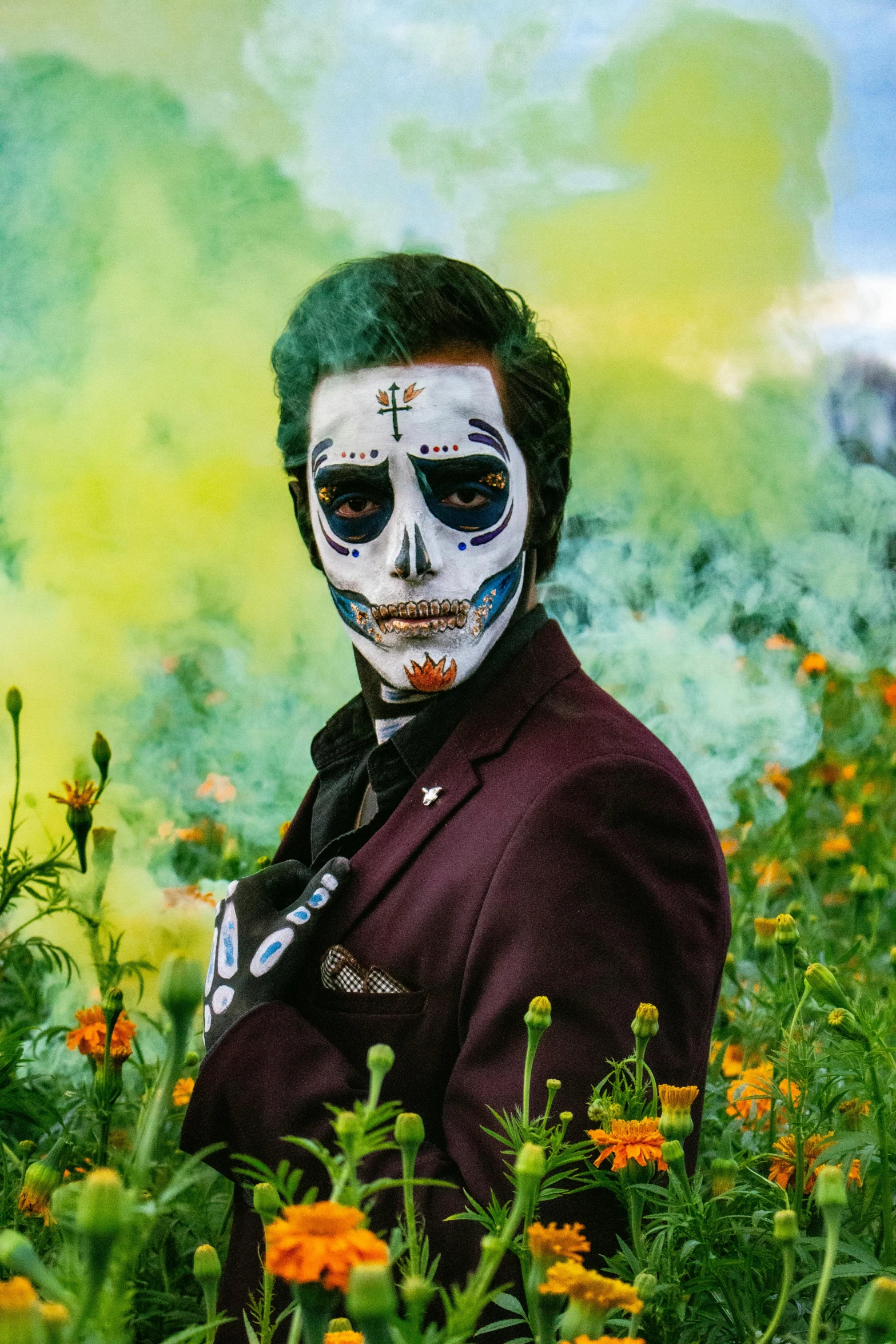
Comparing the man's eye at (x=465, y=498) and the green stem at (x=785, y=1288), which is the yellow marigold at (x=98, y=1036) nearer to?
the man's eye at (x=465, y=498)

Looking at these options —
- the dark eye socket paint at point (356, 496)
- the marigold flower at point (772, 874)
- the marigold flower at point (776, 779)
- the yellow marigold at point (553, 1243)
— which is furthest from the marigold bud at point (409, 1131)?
the marigold flower at point (776, 779)

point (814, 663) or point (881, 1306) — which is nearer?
point (881, 1306)

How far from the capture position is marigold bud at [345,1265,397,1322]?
690 mm

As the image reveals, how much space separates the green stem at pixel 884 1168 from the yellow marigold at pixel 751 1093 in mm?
203

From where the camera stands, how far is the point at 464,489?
1.52 metres

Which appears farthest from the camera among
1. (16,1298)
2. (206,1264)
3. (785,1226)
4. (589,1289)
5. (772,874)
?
(772,874)

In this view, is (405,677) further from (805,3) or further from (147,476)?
(805,3)

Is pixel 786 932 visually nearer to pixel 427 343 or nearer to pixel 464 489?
pixel 464 489

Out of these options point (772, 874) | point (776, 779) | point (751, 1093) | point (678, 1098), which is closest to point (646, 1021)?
point (678, 1098)

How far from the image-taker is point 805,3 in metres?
2.22

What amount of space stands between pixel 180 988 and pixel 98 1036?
0.80m

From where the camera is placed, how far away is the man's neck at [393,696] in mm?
1555

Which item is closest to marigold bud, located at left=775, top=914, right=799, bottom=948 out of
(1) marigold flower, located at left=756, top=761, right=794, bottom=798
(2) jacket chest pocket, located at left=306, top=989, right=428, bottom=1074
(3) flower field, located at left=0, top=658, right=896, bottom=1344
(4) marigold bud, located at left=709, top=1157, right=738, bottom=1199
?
(3) flower field, located at left=0, top=658, right=896, bottom=1344

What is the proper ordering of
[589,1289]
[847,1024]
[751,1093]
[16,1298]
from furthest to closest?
[751,1093]
[847,1024]
[589,1289]
[16,1298]
